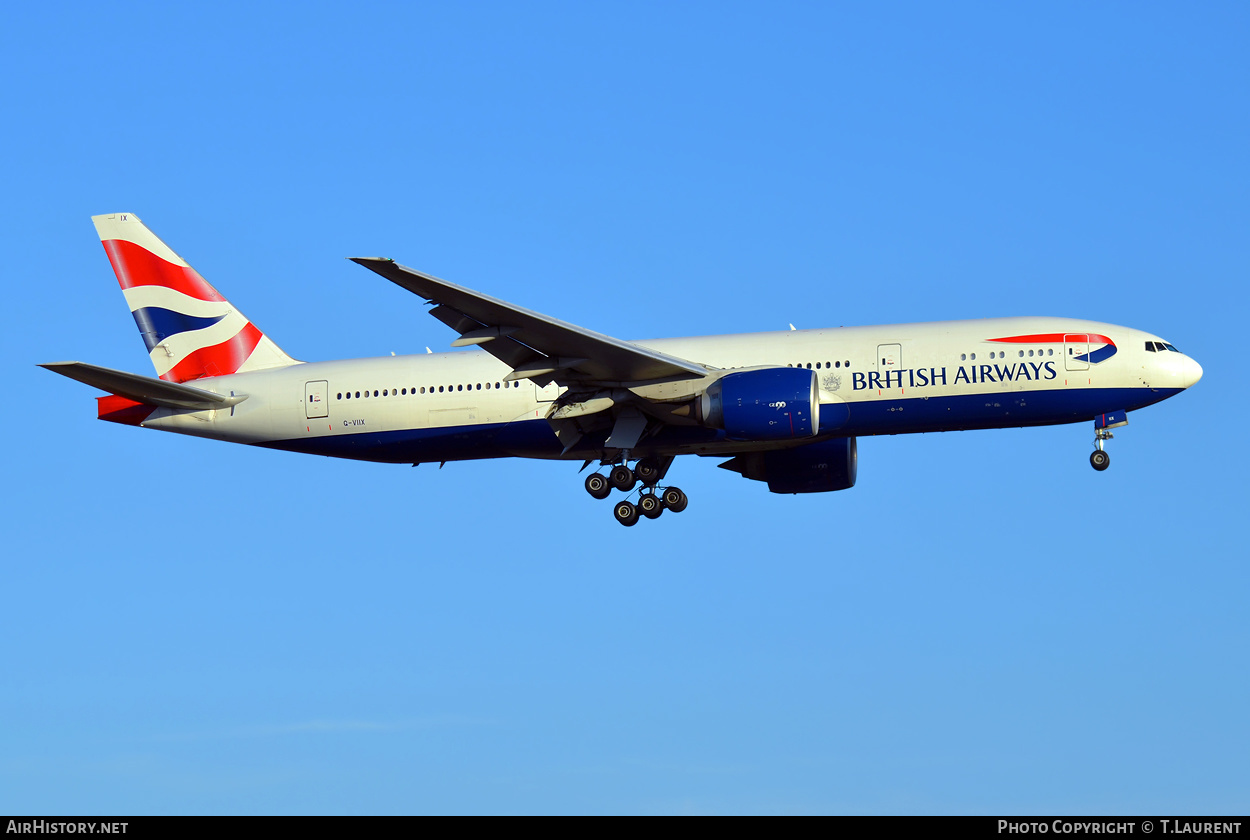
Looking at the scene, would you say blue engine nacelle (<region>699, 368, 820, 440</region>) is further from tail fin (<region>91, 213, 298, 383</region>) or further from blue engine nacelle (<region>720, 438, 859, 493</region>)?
tail fin (<region>91, 213, 298, 383</region>)

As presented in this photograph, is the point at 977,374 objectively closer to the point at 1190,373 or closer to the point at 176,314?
the point at 1190,373

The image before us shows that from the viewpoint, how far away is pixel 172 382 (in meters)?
38.5

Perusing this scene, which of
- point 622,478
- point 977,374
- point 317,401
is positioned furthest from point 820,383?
point 317,401

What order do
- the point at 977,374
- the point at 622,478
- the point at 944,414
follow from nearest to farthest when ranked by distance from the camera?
the point at 977,374 < the point at 944,414 < the point at 622,478

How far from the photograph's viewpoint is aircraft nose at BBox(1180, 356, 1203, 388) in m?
34.0

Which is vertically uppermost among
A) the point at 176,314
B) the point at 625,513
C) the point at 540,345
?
the point at 176,314

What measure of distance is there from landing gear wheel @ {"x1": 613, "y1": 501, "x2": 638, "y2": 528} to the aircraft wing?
12.4 ft

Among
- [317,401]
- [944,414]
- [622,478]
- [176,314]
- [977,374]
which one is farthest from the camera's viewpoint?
[176,314]

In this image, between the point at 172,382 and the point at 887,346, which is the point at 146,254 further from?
the point at 887,346

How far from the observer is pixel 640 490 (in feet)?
122

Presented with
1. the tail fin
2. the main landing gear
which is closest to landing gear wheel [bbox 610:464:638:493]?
the main landing gear

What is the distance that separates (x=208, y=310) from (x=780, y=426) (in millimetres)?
17654

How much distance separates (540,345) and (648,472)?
17.9 ft
